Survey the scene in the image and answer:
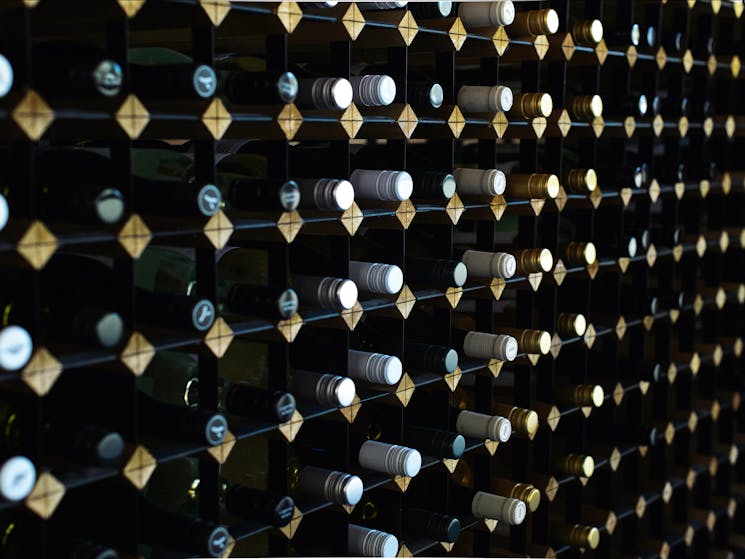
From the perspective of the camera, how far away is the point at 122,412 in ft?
2.63

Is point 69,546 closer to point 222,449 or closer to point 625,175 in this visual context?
point 222,449

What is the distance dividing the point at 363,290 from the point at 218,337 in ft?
0.64

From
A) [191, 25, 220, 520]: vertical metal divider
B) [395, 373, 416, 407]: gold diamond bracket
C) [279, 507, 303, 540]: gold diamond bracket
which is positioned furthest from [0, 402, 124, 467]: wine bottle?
[395, 373, 416, 407]: gold diamond bracket

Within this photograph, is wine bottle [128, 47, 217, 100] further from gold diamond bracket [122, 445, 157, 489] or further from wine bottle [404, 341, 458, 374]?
wine bottle [404, 341, 458, 374]

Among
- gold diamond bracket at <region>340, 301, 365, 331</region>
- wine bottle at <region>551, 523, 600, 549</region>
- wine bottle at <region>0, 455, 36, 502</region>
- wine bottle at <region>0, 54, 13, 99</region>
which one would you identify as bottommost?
wine bottle at <region>551, 523, 600, 549</region>

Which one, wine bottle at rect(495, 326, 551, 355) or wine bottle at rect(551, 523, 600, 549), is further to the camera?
Result: wine bottle at rect(551, 523, 600, 549)

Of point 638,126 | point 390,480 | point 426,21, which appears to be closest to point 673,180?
point 638,126

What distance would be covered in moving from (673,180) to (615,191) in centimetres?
14

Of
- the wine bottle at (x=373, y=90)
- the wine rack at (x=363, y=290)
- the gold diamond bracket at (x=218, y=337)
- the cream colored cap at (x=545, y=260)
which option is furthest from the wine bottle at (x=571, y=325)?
the gold diamond bracket at (x=218, y=337)

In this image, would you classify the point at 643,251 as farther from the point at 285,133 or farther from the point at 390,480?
the point at 285,133

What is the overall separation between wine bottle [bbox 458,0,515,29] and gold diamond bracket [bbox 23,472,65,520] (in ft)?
2.06

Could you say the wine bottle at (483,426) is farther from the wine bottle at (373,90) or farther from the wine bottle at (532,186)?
the wine bottle at (373,90)

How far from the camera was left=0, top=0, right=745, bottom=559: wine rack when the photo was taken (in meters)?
0.76

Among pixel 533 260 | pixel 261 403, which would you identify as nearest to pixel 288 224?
pixel 261 403
